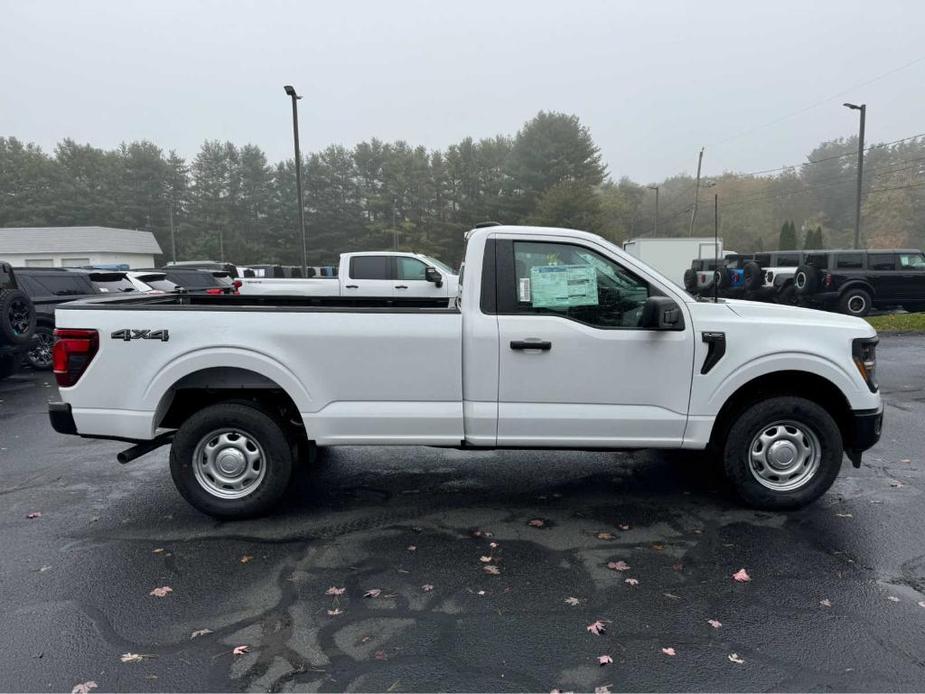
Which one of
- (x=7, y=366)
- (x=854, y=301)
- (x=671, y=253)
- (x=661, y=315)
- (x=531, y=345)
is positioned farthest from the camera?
(x=671, y=253)

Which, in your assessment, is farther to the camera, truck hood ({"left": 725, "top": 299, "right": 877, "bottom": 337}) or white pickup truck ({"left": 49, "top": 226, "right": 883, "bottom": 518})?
truck hood ({"left": 725, "top": 299, "right": 877, "bottom": 337})

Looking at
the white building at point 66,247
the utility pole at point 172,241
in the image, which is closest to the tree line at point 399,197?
the utility pole at point 172,241

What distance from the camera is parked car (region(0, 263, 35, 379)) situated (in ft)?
29.6

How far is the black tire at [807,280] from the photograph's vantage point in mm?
18156

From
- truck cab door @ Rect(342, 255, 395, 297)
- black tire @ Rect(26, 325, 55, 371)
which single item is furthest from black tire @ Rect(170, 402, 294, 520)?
truck cab door @ Rect(342, 255, 395, 297)

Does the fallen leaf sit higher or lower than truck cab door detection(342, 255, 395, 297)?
lower

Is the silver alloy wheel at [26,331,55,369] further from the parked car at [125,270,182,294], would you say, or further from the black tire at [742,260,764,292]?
the black tire at [742,260,764,292]

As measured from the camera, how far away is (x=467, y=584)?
12.3 ft

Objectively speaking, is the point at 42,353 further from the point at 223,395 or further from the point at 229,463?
the point at 229,463

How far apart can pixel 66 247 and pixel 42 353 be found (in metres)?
46.3

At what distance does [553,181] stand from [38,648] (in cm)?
5704

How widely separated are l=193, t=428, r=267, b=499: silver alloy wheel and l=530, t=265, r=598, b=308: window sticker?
224cm

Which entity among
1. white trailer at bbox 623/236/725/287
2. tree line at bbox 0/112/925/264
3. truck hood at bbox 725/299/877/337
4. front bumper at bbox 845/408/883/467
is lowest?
front bumper at bbox 845/408/883/467

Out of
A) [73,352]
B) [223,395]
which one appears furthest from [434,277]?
[73,352]
